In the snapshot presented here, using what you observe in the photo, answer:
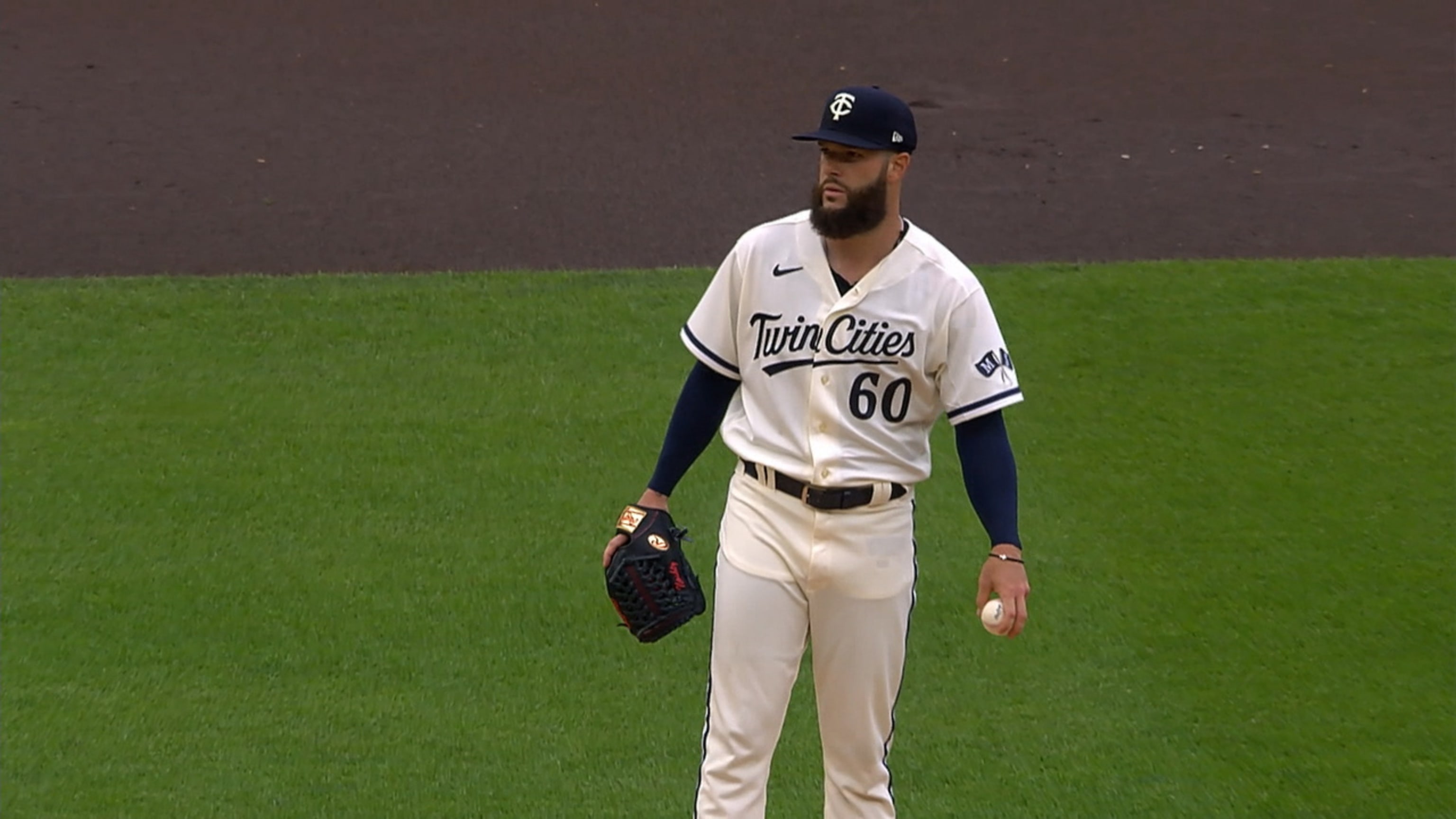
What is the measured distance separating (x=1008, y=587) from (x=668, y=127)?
6046mm

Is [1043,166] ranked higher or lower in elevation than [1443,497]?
higher

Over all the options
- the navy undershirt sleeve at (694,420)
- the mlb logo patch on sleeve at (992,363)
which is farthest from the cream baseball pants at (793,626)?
the mlb logo patch on sleeve at (992,363)

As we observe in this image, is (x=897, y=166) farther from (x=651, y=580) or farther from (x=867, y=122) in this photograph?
(x=651, y=580)

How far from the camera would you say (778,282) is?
3.67 meters

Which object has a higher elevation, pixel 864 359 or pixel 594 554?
pixel 864 359

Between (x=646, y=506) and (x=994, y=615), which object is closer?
(x=994, y=615)

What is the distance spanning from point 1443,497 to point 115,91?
23.3 ft

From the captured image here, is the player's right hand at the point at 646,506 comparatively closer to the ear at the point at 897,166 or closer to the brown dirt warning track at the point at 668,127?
the ear at the point at 897,166

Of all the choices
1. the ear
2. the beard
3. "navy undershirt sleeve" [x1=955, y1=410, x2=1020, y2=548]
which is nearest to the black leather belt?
"navy undershirt sleeve" [x1=955, y1=410, x2=1020, y2=548]

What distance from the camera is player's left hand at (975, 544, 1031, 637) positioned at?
136 inches

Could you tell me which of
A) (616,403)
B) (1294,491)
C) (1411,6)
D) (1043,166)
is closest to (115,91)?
(616,403)

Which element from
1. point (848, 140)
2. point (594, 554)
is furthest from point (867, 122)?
point (594, 554)

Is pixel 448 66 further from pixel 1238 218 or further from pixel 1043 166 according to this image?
pixel 1238 218

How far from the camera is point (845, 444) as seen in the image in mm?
3598
